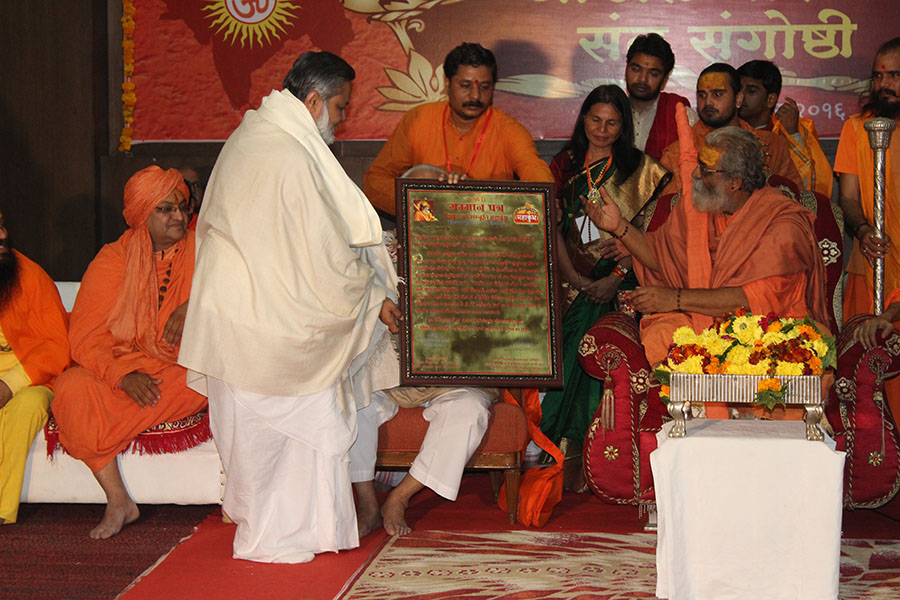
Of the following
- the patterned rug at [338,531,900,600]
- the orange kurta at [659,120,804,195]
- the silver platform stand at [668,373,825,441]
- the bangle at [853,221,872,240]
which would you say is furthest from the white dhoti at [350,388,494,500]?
the bangle at [853,221,872,240]

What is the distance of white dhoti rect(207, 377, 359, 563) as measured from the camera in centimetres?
427

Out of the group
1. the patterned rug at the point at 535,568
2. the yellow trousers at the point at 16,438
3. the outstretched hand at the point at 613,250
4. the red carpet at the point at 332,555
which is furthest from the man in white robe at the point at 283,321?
the outstretched hand at the point at 613,250

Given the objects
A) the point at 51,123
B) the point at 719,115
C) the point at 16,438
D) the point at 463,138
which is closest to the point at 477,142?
the point at 463,138

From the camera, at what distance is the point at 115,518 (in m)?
4.70

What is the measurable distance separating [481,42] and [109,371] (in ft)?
11.3

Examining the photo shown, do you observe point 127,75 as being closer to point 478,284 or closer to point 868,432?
point 478,284

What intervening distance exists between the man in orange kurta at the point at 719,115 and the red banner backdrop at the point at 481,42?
4.49 feet

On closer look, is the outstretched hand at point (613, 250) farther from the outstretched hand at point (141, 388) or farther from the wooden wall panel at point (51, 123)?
the wooden wall panel at point (51, 123)

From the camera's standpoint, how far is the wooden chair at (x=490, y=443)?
15.7ft

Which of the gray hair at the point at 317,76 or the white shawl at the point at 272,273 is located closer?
the white shawl at the point at 272,273

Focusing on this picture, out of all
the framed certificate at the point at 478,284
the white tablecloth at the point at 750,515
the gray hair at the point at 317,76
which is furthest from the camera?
the framed certificate at the point at 478,284

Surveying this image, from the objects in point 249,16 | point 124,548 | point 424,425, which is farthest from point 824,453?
point 249,16

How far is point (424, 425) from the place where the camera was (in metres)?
4.81

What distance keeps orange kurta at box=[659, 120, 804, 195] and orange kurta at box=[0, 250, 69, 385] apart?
3062 millimetres
